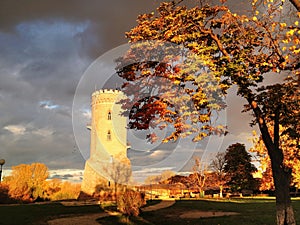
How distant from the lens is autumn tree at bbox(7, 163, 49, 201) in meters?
A: 36.7

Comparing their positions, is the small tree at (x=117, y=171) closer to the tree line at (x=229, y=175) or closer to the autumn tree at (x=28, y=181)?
the autumn tree at (x=28, y=181)

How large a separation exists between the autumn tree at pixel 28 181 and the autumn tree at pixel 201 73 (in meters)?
30.2

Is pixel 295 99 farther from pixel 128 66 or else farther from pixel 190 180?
pixel 190 180

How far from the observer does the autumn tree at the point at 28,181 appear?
36.7 metres

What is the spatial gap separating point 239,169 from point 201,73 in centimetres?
4079

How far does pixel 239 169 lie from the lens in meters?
47.8

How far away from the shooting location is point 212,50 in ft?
36.3

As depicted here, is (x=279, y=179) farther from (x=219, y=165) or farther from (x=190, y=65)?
(x=219, y=165)

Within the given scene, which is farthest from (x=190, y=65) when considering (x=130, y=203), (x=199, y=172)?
(x=199, y=172)

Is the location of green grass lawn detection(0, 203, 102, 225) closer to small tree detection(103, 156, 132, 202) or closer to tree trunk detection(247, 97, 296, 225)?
tree trunk detection(247, 97, 296, 225)

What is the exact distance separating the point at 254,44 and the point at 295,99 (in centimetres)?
245

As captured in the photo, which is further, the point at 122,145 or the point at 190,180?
the point at 190,180

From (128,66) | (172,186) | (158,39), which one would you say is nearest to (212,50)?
(158,39)

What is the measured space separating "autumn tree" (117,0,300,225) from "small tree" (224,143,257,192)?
3730 cm
